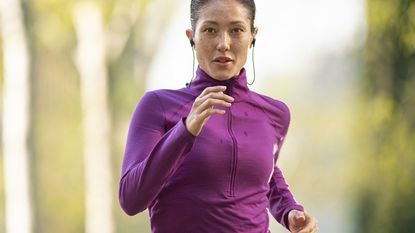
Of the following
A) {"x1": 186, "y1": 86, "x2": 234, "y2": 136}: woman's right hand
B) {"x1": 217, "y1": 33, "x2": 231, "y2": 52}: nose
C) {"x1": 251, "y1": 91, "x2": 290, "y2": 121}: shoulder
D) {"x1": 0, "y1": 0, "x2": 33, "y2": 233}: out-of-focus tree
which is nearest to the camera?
{"x1": 186, "y1": 86, "x2": 234, "y2": 136}: woman's right hand

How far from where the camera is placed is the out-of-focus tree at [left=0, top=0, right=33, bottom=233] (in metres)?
3.38

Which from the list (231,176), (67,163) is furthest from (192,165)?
(67,163)

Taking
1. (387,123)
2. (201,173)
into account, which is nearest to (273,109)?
(201,173)

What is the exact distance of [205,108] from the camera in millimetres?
851

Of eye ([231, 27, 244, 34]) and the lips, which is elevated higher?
eye ([231, 27, 244, 34])

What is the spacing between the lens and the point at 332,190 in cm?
361

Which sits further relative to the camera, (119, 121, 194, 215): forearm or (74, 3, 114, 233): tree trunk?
(74, 3, 114, 233): tree trunk

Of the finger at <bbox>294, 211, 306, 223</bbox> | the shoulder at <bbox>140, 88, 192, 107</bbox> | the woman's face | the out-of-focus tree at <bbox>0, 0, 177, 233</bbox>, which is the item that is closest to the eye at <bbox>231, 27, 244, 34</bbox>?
the woman's face

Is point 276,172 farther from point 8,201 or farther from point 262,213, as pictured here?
point 8,201

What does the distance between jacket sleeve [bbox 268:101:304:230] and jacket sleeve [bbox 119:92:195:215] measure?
0.23 meters

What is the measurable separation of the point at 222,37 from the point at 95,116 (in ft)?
8.30

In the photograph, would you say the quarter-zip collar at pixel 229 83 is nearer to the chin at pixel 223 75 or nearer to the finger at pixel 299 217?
the chin at pixel 223 75

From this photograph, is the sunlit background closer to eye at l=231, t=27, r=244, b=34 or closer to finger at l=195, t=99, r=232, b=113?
eye at l=231, t=27, r=244, b=34

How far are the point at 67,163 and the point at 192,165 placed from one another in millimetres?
2531
